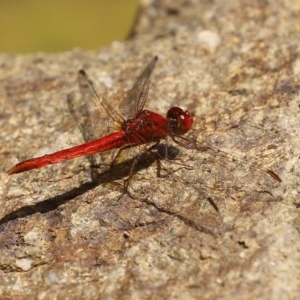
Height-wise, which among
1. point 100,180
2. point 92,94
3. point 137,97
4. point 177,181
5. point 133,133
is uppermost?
point 92,94

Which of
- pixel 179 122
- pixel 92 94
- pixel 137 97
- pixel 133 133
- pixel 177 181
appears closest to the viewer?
pixel 177 181

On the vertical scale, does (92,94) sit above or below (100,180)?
above

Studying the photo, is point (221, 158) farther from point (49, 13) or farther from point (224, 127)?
point (49, 13)

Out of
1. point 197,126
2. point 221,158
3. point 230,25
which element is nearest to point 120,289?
point 221,158

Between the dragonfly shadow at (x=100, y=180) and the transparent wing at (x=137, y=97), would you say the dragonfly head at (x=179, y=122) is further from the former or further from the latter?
the transparent wing at (x=137, y=97)

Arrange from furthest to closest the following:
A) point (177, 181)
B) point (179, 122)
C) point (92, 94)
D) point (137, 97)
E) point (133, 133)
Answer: point (92, 94) < point (137, 97) < point (133, 133) < point (179, 122) < point (177, 181)

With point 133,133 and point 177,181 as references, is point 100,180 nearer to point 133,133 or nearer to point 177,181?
point 133,133

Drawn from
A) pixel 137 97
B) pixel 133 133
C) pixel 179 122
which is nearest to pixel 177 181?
pixel 179 122
